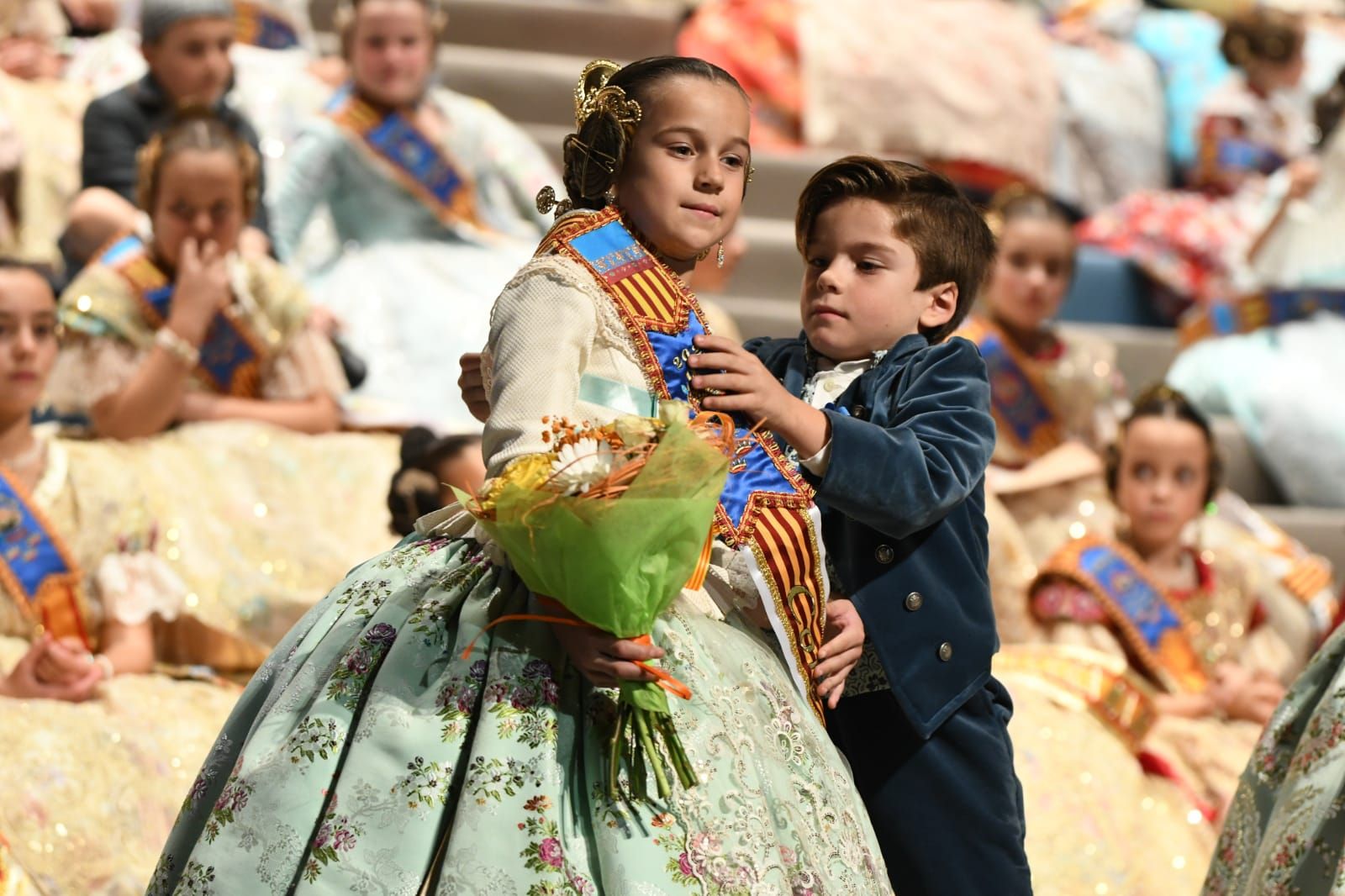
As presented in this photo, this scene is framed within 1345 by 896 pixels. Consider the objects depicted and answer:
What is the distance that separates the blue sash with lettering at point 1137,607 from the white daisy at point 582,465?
2.24 metres

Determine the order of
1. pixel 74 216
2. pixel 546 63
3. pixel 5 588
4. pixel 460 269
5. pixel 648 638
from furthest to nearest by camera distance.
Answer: pixel 546 63
pixel 460 269
pixel 74 216
pixel 5 588
pixel 648 638

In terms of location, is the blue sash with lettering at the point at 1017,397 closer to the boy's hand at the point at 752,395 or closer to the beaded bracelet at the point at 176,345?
the beaded bracelet at the point at 176,345

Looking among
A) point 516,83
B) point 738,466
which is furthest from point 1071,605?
point 516,83

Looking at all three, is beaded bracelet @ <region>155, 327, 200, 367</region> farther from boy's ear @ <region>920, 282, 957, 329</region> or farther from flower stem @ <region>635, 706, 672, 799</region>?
flower stem @ <region>635, 706, 672, 799</region>

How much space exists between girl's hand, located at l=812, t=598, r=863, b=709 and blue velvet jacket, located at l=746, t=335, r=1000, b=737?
0.08ft

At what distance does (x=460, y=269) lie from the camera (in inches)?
193

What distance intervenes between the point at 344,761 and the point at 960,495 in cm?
71

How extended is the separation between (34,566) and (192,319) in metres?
0.74

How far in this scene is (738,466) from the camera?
2174mm

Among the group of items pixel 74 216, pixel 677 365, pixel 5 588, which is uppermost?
pixel 677 365

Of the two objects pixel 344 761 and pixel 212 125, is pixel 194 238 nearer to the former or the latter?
pixel 212 125

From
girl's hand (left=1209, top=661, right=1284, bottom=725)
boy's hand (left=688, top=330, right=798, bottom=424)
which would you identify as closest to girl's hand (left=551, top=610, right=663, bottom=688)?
boy's hand (left=688, top=330, right=798, bottom=424)

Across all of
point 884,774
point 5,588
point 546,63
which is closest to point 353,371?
point 5,588

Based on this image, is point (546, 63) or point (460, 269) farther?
point (546, 63)
